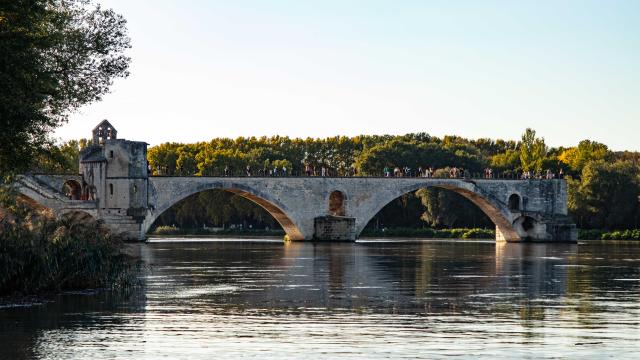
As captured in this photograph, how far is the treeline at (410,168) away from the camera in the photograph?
89438 millimetres

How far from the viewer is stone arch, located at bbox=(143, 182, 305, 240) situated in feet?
231

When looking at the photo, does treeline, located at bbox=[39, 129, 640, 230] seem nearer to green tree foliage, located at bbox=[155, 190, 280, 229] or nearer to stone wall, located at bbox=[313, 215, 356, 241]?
green tree foliage, located at bbox=[155, 190, 280, 229]

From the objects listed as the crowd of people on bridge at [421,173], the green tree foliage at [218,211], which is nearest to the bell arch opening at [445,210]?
the crowd of people on bridge at [421,173]

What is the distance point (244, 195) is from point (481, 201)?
59.6ft

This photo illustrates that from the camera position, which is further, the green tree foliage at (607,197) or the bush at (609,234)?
the green tree foliage at (607,197)

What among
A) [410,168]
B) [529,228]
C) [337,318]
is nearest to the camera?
[337,318]

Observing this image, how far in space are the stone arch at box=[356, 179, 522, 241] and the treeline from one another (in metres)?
6.46

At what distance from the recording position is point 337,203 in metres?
Answer: 78.2

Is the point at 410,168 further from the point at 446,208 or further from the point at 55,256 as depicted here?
the point at 55,256

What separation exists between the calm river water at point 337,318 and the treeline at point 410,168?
50.3 m

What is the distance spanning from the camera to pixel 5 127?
23.0m

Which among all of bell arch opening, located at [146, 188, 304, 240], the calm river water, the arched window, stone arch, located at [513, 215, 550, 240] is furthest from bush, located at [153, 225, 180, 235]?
the calm river water

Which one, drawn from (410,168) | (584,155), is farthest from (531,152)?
(410,168)

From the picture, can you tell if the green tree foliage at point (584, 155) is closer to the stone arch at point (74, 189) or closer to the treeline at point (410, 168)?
the treeline at point (410, 168)
